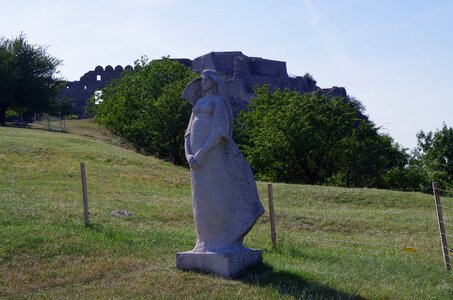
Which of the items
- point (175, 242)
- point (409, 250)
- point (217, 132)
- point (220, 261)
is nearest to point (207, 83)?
point (217, 132)

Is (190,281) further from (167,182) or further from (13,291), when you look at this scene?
(167,182)

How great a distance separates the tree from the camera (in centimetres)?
5631

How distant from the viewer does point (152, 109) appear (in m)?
51.4

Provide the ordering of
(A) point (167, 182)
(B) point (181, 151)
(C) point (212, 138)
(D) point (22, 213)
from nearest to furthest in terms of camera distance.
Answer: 1. (C) point (212, 138)
2. (D) point (22, 213)
3. (A) point (167, 182)
4. (B) point (181, 151)

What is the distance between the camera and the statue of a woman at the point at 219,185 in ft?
34.9

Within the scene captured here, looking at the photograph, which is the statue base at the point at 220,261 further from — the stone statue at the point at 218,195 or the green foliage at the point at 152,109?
the green foliage at the point at 152,109

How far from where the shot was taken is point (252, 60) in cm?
9500

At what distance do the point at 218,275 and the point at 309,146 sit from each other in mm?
36292

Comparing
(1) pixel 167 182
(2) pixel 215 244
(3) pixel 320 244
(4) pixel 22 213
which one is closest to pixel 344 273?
(2) pixel 215 244

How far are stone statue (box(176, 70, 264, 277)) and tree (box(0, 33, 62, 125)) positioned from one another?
47.8 metres

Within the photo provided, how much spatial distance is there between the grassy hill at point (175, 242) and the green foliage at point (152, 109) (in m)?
19.7

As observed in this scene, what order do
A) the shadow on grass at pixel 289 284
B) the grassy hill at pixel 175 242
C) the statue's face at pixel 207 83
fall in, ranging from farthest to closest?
the statue's face at pixel 207 83 < the grassy hill at pixel 175 242 < the shadow on grass at pixel 289 284

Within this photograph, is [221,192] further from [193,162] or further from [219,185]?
[193,162]

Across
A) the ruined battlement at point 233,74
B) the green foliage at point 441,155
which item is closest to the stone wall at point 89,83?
the ruined battlement at point 233,74
